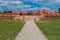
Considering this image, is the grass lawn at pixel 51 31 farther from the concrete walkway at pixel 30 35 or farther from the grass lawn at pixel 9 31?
the grass lawn at pixel 9 31

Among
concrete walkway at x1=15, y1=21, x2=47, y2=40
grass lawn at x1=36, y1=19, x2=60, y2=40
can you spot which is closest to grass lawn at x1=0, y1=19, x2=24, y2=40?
concrete walkway at x1=15, y1=21, x2=47, y2=40

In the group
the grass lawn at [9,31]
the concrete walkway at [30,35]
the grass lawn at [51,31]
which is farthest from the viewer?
the grass lawn at [51,31]

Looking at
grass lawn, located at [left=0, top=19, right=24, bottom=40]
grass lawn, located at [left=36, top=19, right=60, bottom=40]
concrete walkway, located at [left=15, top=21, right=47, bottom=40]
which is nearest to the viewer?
concrete walkway, located at [left=15, top=21, right=47, bottom=40]

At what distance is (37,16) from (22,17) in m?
2.07

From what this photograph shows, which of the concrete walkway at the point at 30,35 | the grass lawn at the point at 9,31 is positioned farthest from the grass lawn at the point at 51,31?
the grass lawn at the point at 9,31

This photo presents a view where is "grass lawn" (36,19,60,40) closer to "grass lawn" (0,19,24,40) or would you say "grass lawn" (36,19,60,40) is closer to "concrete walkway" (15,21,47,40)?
"concrete walkway" (15,21,47,40)

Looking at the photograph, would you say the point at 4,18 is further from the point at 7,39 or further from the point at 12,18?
the point at 7,39

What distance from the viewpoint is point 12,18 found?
31.4m

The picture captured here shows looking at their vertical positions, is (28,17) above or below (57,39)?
below

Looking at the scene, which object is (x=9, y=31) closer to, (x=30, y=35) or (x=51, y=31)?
(x=51, y=31)

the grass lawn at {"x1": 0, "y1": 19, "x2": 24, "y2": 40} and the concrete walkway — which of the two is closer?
the concrete walkway

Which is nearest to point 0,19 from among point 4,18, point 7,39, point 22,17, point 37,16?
point 4,18

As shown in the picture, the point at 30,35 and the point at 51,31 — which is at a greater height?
the point at 30,35

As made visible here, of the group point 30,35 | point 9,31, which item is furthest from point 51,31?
point 30,35
